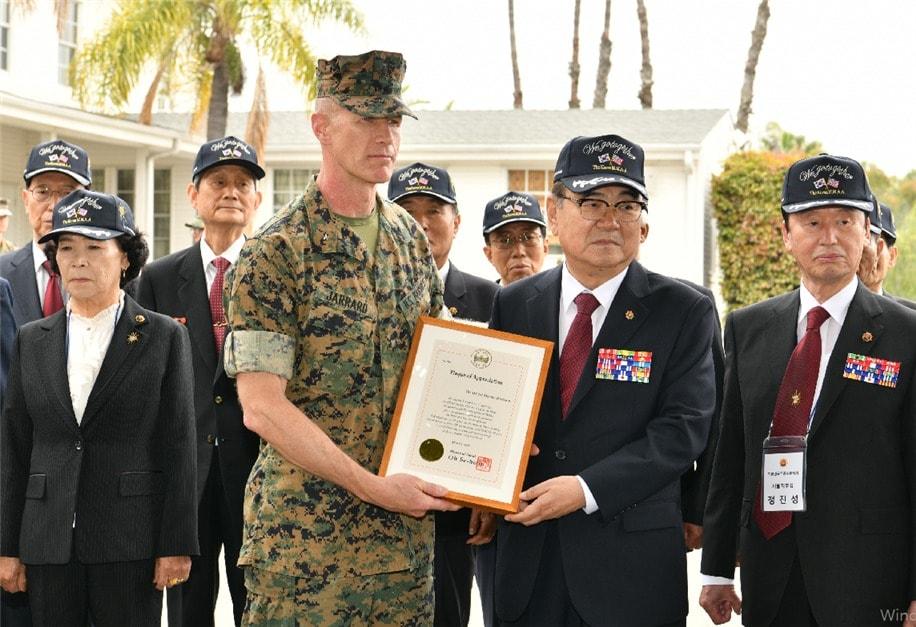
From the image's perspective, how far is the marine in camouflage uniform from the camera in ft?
11.4

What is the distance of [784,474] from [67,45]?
2481cm

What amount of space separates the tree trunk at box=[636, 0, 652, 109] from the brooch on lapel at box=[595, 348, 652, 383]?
35440mm

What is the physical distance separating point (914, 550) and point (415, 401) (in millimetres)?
1688

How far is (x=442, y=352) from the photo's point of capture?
3.70 meters

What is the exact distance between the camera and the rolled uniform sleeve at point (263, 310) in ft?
11.2

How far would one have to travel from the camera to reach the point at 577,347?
3951 mm

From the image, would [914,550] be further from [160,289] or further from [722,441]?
[160,289]

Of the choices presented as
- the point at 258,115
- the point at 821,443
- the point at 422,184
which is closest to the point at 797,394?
the point at 821,443

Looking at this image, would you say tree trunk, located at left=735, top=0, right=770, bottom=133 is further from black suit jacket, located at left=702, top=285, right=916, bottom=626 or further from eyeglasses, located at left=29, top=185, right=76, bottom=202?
black suit jacket, located at left=702, top=285, right=916, bottom=626

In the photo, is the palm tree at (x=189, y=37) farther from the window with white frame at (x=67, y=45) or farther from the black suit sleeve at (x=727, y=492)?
the black suit sleeve at (x=727, y=492)

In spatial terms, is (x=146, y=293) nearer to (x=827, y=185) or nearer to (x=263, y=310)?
(x=263, y=310)

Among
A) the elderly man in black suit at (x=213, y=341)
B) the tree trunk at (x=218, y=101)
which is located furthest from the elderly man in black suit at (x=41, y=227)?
the tree trunk at (x=218, y=101)

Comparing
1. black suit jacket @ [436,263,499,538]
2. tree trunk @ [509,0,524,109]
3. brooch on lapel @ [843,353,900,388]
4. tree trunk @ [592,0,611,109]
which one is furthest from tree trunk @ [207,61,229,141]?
tree trunk @ [509,0,524,109]

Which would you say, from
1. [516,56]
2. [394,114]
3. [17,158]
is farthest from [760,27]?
[394,114]
